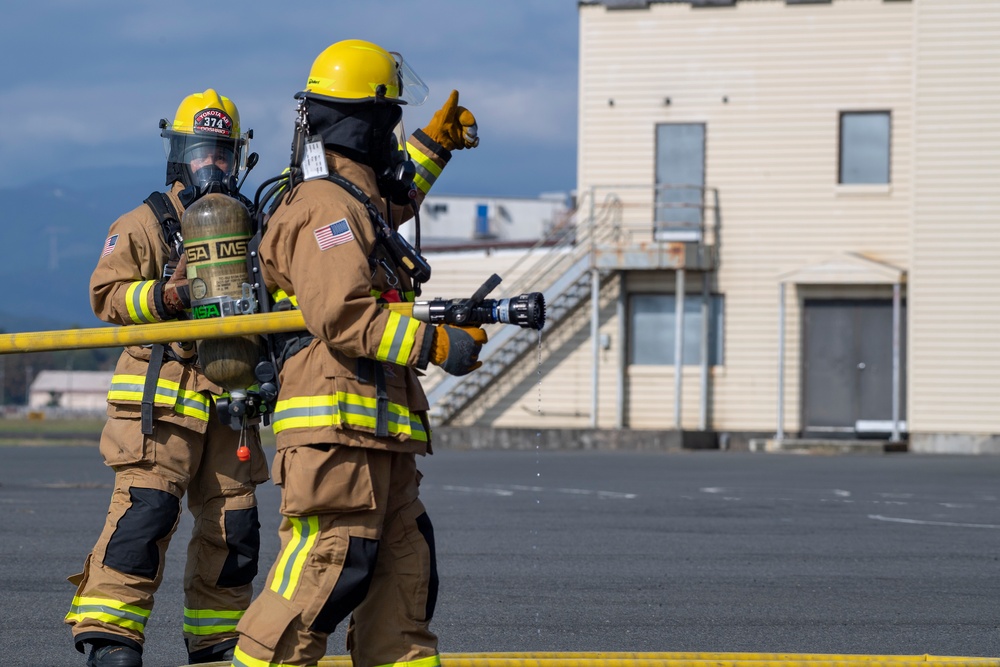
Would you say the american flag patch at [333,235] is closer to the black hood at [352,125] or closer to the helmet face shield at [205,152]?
the black hood at [352,125]

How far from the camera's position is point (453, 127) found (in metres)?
5.53

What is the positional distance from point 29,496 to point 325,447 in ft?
32.1

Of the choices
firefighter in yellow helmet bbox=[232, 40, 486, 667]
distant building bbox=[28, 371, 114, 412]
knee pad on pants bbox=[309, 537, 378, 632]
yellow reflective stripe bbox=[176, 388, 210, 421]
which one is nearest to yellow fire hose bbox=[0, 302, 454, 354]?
firefighter in yellow helmet bbox=[232, 40, 486, 667]

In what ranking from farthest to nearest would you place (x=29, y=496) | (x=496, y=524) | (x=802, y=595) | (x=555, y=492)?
(x=555, y=492) < (x=29, y=496) < (x=496, y=524) < (x=802, y=595)

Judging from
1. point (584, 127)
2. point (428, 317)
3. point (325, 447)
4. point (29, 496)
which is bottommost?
point (29, 496)

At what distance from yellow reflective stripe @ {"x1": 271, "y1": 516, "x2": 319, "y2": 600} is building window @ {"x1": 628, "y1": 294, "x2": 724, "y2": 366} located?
24.6 metres

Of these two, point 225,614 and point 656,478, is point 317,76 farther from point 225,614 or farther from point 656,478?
point 656,478

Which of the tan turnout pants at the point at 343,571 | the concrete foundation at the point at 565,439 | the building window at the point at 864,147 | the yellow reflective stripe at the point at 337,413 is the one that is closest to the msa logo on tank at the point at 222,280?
the yellow reflective stripe at the point at 337,413

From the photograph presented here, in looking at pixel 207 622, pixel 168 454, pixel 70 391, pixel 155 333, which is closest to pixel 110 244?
pixel 168 454

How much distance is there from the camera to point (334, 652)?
247 inches

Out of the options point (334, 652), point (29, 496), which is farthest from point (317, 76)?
point (29, 496)

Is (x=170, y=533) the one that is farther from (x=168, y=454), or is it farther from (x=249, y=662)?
(x=249, y=662)

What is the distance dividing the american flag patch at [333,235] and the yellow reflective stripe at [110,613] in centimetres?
190

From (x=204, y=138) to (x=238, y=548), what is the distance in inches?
67.0
